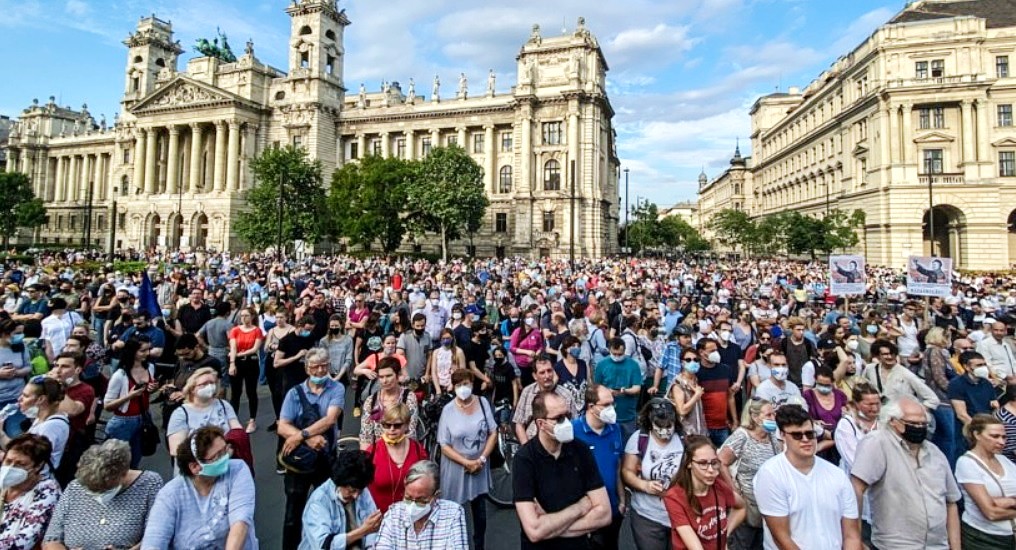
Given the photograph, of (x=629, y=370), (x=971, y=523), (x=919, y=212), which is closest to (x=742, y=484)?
(x=971, y=523)

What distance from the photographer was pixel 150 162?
→ 200 ft

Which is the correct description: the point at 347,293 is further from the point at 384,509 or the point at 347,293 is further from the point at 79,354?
the point at 384,509

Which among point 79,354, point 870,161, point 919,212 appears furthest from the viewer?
point 870,161

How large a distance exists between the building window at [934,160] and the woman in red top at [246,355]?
49278 millimetres

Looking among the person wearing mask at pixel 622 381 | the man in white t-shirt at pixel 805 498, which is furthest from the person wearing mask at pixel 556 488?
the person wearing mask at pixel 622 381

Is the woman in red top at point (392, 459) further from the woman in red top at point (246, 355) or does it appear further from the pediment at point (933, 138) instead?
the pediment at point (933, 138)

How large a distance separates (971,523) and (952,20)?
52.2 m

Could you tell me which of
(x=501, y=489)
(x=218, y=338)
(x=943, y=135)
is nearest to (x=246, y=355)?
(x=218, y=338)

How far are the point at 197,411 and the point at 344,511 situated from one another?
194 centimetres

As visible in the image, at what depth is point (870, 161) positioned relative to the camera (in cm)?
4412

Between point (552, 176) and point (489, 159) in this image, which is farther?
point (489, 159)

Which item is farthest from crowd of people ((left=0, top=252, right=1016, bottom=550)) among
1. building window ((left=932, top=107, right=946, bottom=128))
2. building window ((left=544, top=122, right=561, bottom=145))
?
building window ((left=544, top=122, right=561, bottom=145))

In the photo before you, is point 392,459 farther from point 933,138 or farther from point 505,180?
point 505,180

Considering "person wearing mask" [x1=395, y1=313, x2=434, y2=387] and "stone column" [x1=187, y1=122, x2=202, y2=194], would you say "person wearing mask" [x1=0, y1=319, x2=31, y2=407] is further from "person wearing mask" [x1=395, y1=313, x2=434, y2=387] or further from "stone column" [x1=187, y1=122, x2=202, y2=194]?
"stone column" [x1=187, y1=122, x2=202, y2=194]
